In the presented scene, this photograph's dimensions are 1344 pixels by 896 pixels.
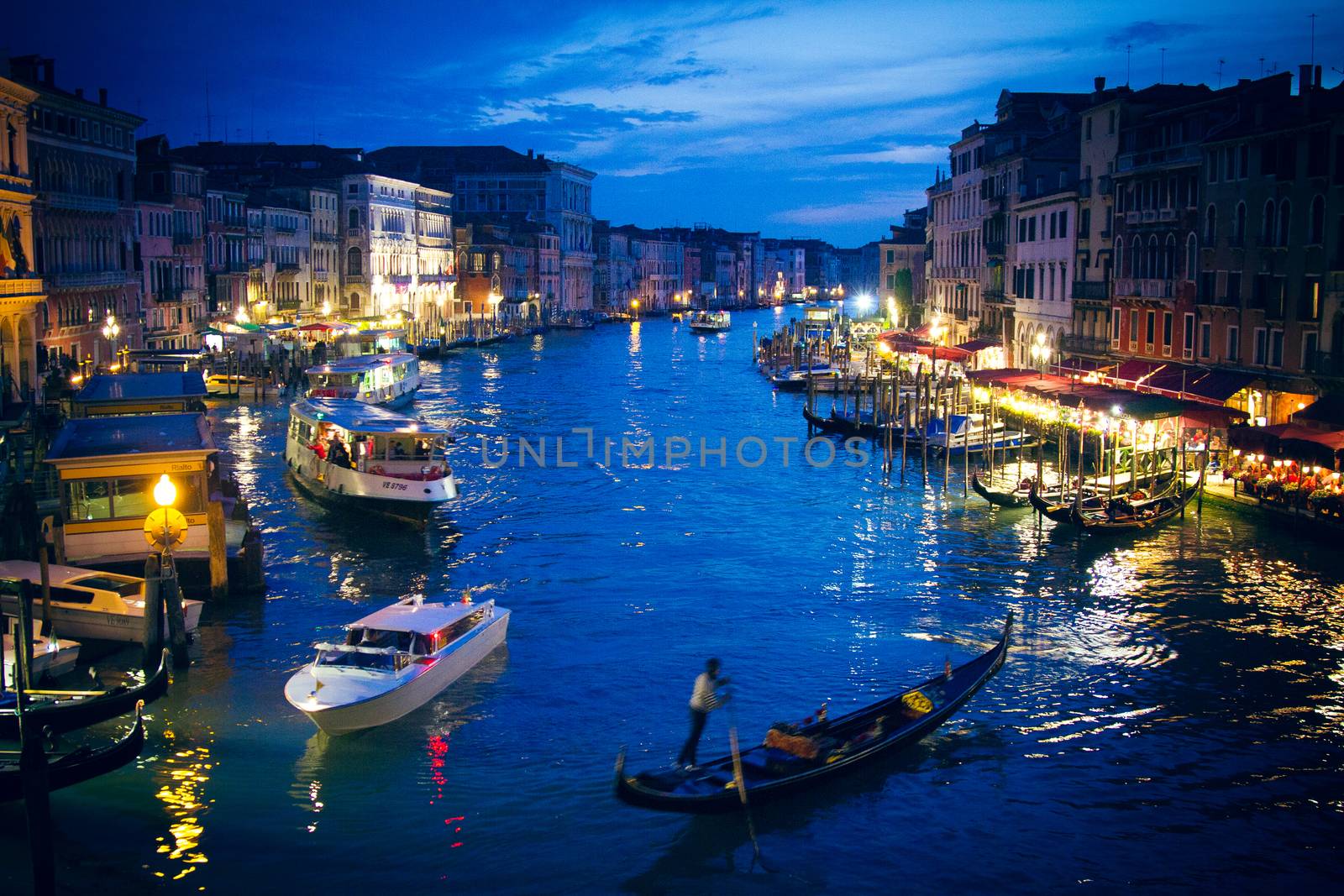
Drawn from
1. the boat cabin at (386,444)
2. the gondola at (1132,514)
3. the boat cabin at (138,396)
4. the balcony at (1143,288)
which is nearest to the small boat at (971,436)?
the balcony at (1143,288)

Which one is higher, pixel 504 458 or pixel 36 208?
pixel 36 208

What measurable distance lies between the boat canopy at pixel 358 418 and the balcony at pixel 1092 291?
1674 centimetres

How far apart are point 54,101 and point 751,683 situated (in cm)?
2753

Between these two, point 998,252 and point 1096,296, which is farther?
point 998,252

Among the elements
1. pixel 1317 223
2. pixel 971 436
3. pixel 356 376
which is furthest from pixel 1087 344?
pixel 356 376

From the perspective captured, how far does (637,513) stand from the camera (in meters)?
23.0

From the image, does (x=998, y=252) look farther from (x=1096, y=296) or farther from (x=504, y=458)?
(x=504, y=458)

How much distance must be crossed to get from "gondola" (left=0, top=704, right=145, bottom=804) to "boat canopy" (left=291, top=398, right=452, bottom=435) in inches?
499

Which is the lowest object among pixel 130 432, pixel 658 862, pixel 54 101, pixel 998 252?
pixel 658 862

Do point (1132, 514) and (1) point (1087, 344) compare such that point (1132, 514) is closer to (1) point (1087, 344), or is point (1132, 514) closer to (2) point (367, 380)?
(1) point (1087, 344)

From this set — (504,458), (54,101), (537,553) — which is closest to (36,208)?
(54,101)

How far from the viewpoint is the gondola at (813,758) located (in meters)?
9.98

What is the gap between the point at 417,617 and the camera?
13.2 m

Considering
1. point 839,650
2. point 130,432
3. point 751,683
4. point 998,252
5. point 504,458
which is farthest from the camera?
point 998,252
